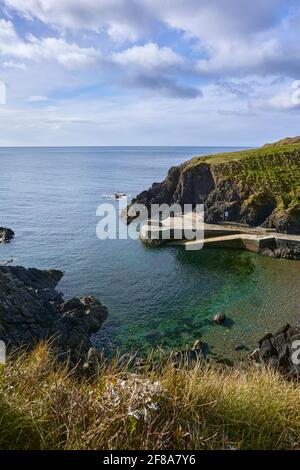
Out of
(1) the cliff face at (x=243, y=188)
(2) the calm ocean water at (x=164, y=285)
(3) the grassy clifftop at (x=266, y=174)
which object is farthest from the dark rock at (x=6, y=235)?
(3) the grassy clifftop at (x=266, y=174)

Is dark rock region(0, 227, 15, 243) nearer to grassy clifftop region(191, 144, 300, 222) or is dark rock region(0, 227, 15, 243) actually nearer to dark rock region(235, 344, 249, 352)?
grassy clifftop region(191, 144, 300, 222)

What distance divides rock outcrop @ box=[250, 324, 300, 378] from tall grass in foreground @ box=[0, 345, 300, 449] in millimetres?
17586

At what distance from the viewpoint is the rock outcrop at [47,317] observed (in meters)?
23.8

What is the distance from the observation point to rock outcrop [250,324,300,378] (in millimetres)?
21266

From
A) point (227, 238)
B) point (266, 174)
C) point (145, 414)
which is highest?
point (266, 174)

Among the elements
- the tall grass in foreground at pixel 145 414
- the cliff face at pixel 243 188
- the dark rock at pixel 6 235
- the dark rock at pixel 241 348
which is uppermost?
the cliff face at pixel 243 188

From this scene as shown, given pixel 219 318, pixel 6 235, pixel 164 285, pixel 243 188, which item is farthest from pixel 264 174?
pixel 6 235

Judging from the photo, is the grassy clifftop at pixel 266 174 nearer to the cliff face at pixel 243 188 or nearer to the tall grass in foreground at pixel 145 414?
the cliff face at pixel 243 188

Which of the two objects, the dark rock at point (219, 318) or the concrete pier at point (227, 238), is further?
the concrete pier at point (227, 238)

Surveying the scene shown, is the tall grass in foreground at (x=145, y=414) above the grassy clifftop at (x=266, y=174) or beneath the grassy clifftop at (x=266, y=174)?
beneath

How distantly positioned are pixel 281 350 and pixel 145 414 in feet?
66.9

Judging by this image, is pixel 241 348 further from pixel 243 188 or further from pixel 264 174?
pixel 264 174

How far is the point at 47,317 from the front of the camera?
2734 cm

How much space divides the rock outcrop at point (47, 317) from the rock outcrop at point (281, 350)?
35.9ft
